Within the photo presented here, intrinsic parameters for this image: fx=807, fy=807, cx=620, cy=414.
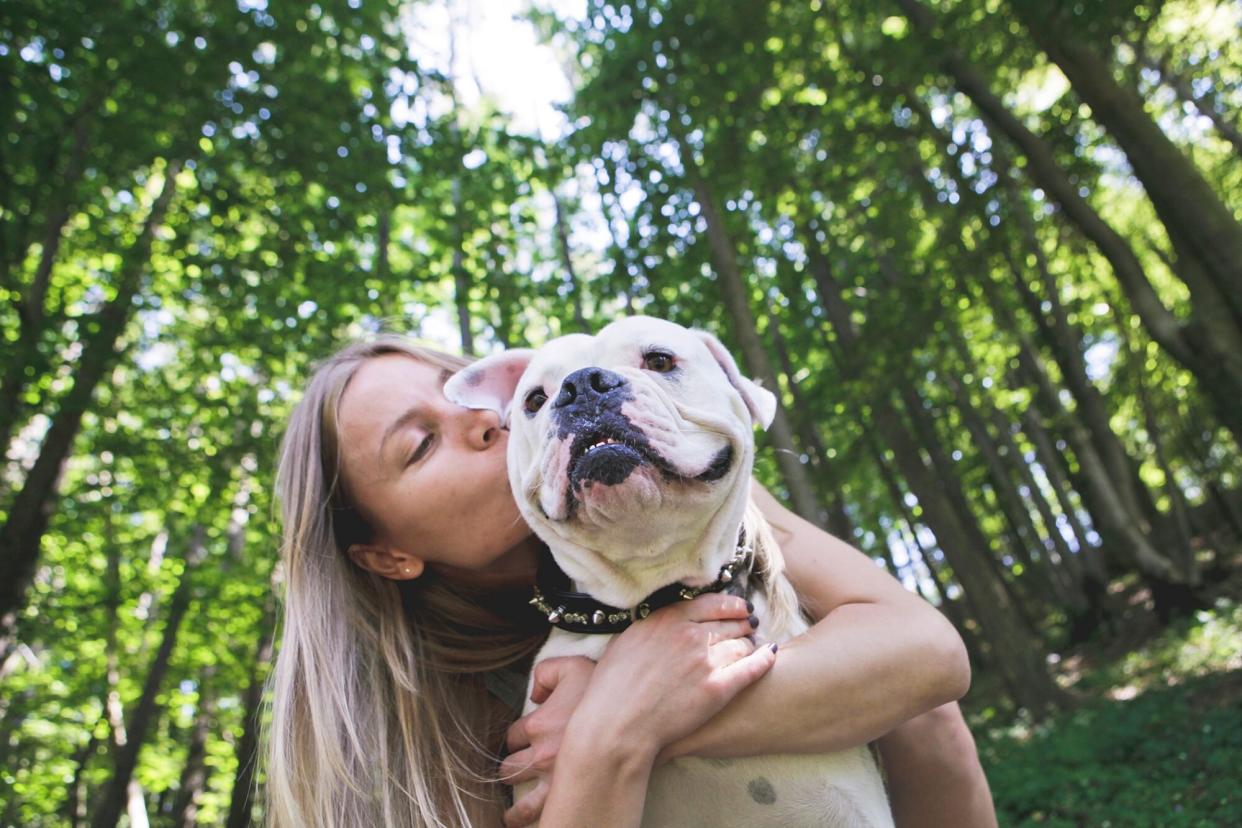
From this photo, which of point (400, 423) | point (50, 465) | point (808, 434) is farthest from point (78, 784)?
point (400, 423)

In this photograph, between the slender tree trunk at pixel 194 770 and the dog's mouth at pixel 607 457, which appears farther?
the slender tree trunk at pixel 194 770

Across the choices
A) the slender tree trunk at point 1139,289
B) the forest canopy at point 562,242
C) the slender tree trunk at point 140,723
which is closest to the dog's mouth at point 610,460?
the forest canopy at point 562,242

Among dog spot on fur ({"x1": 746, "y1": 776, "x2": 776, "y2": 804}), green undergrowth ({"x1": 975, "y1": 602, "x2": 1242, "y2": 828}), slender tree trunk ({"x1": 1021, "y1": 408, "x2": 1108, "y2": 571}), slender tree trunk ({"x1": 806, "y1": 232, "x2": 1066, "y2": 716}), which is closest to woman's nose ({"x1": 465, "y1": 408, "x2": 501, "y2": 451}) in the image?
dog spot on fur ({"x1": 746, "y1": 776, "x2": 776, "y2": 804})

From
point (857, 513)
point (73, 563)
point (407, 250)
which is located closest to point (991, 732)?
point (407, 250)

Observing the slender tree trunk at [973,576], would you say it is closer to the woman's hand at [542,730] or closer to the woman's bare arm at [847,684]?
the woman's bare arm at [847,684]

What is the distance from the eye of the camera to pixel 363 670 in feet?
7.85

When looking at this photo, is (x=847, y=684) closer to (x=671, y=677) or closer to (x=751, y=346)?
(x=671, y=677)

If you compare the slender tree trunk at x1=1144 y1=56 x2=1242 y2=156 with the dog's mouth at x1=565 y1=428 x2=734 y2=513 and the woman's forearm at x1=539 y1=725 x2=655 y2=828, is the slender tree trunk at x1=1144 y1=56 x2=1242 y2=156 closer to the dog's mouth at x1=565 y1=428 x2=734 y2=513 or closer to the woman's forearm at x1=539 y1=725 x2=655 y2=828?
the dog's mouth at x1=565 y1=428 x2=734 y2=513

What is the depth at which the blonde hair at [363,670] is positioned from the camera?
2.17 meters

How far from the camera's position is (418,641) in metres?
2.55

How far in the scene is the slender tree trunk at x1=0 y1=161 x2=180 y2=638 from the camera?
6.19 m

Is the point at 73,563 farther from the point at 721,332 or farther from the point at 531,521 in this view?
the point at 531,521

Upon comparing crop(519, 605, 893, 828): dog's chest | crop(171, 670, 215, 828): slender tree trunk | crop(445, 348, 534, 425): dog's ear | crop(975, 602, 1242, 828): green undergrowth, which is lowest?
crop(975, 602, 1242, 828): green undergrowth

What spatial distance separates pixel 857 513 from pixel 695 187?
2028 cm
